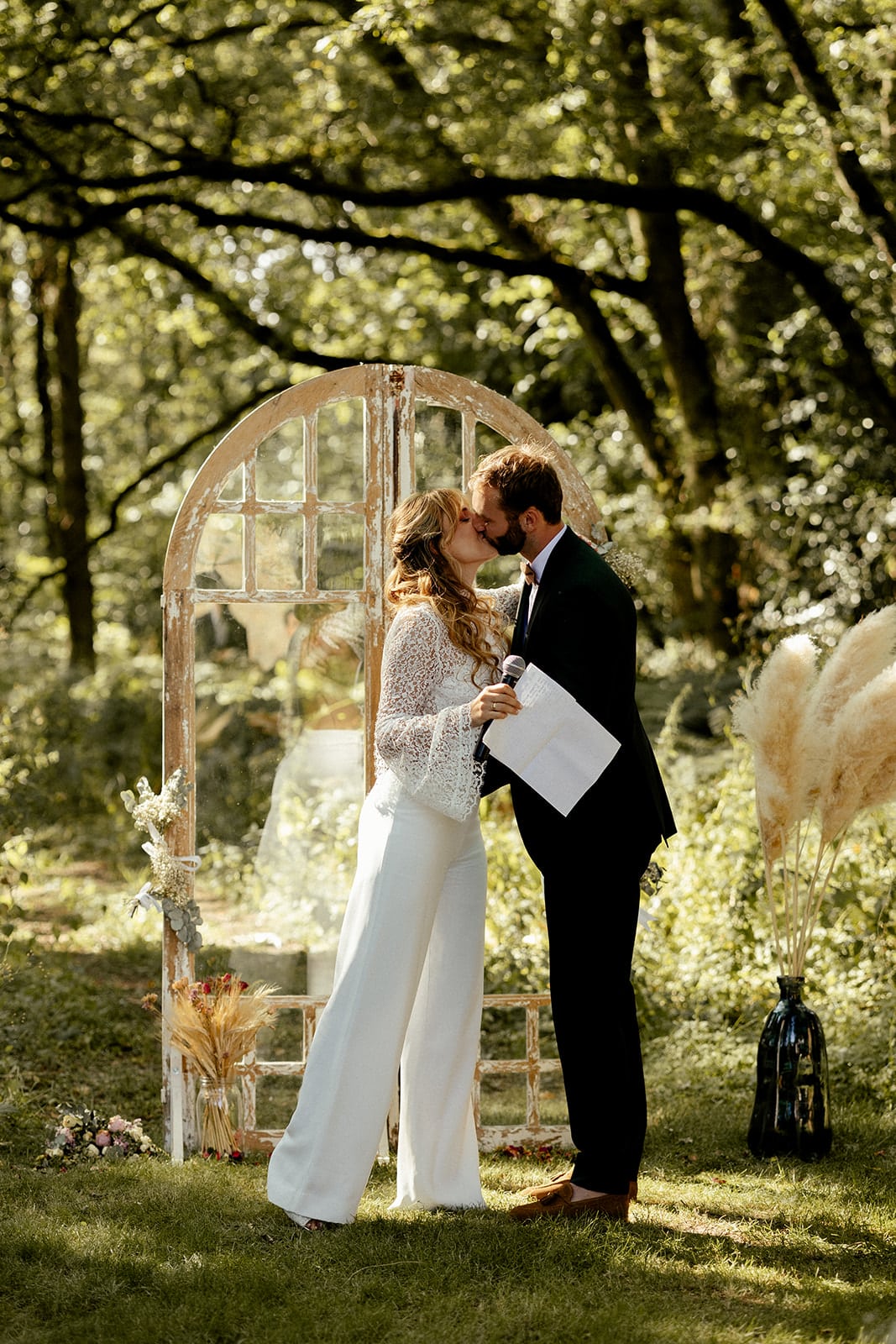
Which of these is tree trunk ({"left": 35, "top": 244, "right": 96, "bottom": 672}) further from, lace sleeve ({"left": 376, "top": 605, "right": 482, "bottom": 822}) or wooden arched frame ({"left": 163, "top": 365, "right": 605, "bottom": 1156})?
lace sleeve ({"left": 376, "top": 605, "right": 482, "bottom": 822})

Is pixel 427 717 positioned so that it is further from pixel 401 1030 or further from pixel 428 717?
pixel 401 1030

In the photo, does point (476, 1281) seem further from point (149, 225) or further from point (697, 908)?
point (149, 225)

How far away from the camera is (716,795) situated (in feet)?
22.4

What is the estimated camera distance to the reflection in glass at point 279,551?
4543 mm

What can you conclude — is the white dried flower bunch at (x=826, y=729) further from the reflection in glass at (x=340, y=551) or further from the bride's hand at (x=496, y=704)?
the reflection in glass at (x=340, y=551)

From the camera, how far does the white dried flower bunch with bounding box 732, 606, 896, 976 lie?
4062mm

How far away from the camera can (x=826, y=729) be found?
4215 mm

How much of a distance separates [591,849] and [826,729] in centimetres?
100

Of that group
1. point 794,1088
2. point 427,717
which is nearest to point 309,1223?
point 427,717

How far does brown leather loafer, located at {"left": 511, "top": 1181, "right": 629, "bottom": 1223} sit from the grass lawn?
0.17ft

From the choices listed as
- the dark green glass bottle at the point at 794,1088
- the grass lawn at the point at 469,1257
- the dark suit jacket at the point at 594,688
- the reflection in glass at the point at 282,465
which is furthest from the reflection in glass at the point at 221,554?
the dark green glass bottle at the point at 794,1088

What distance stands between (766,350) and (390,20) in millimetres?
4659

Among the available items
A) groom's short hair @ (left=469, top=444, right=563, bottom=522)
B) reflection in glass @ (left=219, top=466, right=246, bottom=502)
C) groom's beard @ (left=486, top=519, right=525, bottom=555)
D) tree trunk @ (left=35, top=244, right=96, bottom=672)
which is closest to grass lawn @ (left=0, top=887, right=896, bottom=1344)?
groom's beard @ (left=486, top=519, right=525, bottom=555)

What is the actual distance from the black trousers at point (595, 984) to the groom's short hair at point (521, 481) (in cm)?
A: 77
